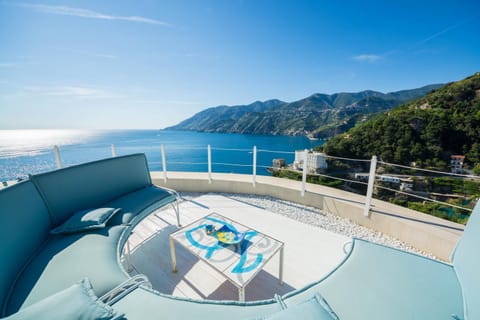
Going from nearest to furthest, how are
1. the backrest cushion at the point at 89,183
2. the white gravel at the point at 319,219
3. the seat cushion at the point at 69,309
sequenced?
the seat cushion at the point at 69,309
the backrest cushion at the point at 89,183
the white gravel at the point at 319,219

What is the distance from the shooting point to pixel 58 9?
247 centimetres

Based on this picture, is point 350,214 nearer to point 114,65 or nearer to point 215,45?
point 215,45

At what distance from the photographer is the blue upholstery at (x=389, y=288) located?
0.84 meters

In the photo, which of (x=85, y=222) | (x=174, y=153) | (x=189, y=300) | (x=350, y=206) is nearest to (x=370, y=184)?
(x=350, y=206)

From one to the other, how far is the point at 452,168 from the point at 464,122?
8.72ft

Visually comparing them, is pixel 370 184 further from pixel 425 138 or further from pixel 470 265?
pixel 425 138

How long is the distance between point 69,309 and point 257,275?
4.44 feet

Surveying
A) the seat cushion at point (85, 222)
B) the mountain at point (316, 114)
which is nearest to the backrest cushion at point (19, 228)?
the seat cushion at point (85, 222)

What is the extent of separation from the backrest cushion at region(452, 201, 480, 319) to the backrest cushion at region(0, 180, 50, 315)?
2237 millimetres

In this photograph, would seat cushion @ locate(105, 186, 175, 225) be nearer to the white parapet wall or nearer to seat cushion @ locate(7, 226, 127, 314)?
seat cushion @ locate(7, 226, 127, 314)

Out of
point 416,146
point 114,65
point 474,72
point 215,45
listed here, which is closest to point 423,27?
point 416,146

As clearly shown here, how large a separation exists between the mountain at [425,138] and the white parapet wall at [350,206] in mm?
6125

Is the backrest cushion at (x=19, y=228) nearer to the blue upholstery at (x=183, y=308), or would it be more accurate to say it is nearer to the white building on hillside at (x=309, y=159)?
the blue upholstery at (x=183, y=308)

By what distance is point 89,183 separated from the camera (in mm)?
1938
